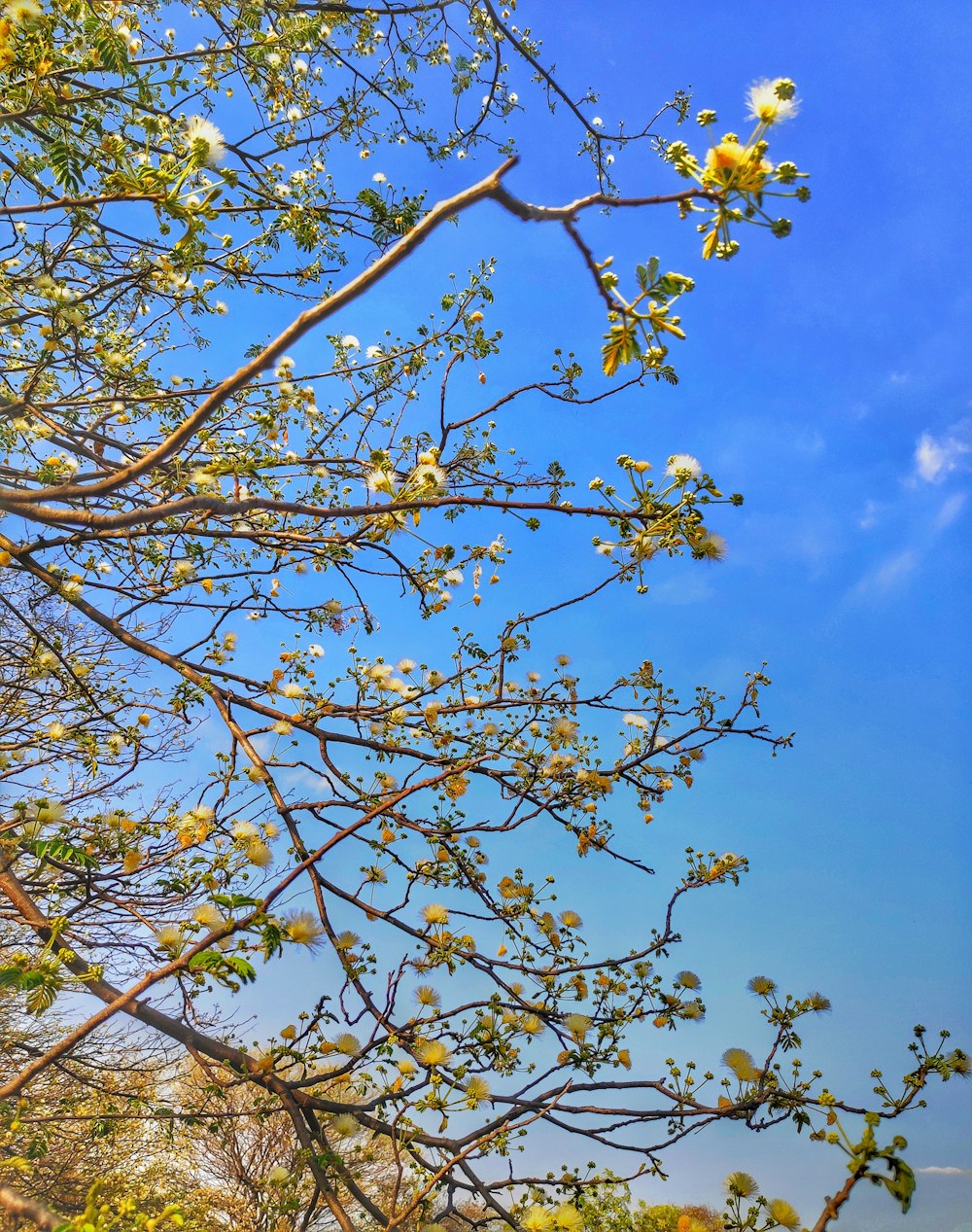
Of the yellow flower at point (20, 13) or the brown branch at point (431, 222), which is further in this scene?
the yellow flower at point (20, 13)

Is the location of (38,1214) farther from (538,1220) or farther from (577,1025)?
(577,1025)

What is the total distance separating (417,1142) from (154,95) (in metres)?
4.80

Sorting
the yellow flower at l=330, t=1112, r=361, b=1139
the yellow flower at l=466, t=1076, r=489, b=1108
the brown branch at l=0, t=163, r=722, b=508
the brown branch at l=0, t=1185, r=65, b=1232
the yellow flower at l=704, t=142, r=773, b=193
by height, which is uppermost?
the yellow flower at l=704, t=142, r=773, b=193

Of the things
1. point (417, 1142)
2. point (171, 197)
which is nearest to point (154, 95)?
point (171, 197)

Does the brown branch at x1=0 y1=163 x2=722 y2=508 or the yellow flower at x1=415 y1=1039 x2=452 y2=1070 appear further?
the yellow flower at x1=415 y1=1039 x2=452 y2=1070

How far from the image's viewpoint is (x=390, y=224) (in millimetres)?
4207

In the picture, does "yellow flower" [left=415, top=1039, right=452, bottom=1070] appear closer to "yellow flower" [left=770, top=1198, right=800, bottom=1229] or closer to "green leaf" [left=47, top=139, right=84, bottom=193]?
"yellow flower" [left=770, top=1198, right=800, bottom=1229]

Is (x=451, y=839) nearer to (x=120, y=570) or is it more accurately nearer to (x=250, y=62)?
(x=120, y=570)

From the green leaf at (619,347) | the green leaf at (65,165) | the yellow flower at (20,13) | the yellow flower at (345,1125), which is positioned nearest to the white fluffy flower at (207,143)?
the green leaf at (65,165)

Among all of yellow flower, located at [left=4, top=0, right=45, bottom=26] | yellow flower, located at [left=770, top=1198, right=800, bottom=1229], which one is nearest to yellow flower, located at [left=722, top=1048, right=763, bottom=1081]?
yellow flower, located at [left=770, top=1198, right=800, bottom=1229]

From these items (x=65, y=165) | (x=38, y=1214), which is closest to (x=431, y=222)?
(x=65, y=165)

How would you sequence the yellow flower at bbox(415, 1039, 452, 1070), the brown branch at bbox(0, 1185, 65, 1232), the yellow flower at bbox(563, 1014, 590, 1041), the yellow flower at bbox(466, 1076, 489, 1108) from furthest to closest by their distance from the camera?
the yellow flower at bbox(563, 1014, 590, 1041)
the yellow flower at bbox(415, 1039, 452, 1070)
the yellow flower at bbox(466, 1076, 489, 1108)
the brown branch at bbox(0, 1185, 65, 1232)

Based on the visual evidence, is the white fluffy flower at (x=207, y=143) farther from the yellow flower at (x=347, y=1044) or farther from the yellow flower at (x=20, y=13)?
the yellow flower at (x=347, y=1044)

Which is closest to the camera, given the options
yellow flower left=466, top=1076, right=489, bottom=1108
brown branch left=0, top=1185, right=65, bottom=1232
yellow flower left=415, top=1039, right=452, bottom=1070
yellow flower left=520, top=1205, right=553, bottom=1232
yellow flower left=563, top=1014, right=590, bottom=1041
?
brown branch left=0, top=1185, right=65, bottom=1232
